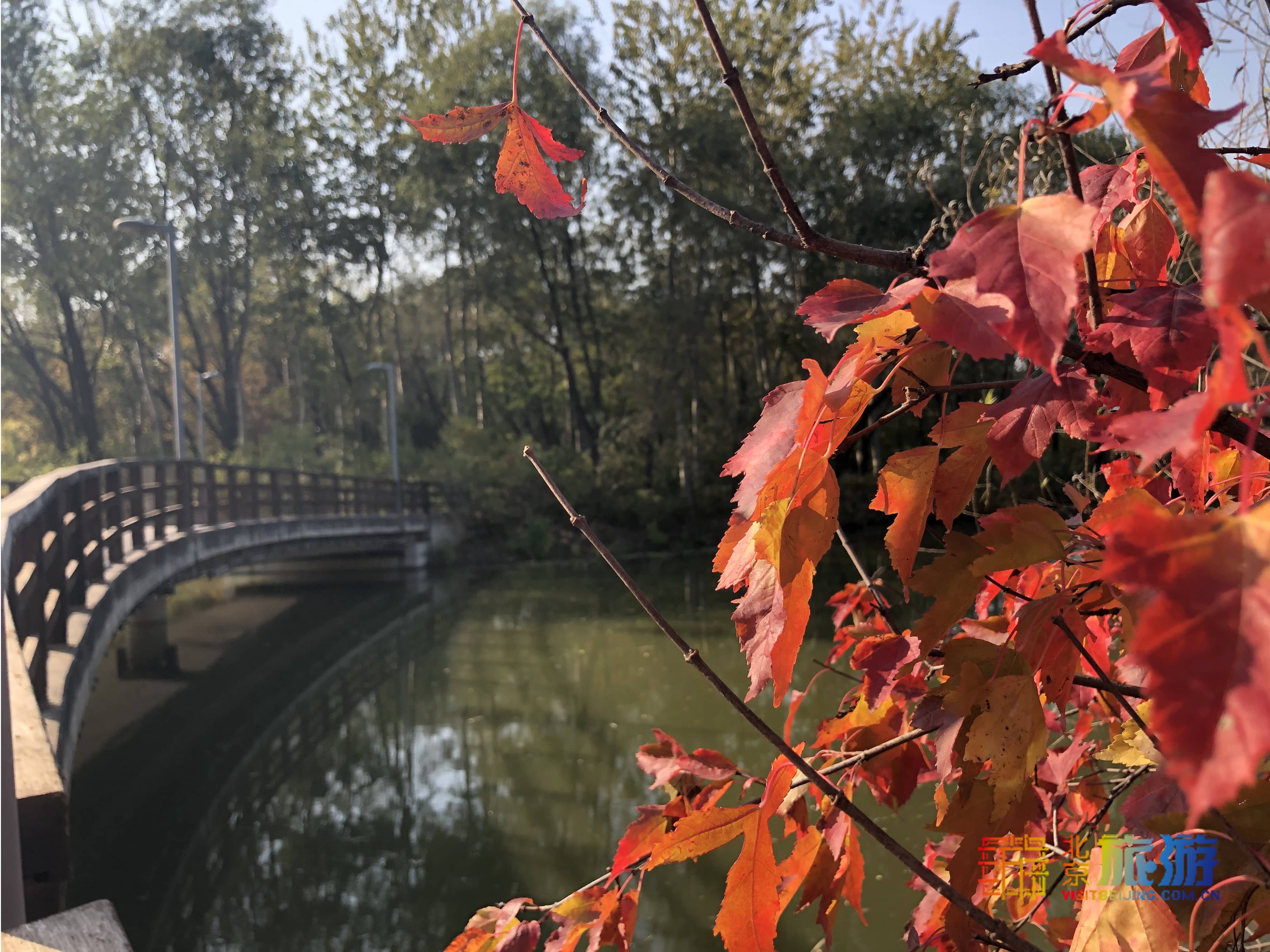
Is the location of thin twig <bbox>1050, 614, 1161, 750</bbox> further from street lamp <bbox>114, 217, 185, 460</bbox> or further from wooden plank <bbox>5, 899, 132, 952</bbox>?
street lamp <bbox>114, 217, 185, 460</bbox>

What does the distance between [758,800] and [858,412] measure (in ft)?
1.13

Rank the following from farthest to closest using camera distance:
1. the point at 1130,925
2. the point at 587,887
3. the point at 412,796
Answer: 1. the point at 412,796
2. the point at 587,887
3. the point at 1130,925

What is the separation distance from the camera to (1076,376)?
581mm

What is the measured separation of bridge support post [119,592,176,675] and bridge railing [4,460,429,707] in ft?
2.48

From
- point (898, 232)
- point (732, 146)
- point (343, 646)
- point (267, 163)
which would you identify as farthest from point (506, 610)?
point (267, 163)

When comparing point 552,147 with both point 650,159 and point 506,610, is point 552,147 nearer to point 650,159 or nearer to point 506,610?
point 650,159

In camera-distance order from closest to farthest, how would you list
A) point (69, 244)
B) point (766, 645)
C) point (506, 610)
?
point (766, 645), point (506, 610), point (69, 244)

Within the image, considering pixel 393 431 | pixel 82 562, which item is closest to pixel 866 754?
pixel 82 562

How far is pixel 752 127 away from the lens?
0.57 metres

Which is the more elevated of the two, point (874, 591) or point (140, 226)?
point (140, 226)

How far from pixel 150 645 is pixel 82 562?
Result: 418 centimetres

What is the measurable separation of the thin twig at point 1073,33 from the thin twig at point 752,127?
12 cm

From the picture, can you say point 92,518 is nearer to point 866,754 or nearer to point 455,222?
point 866,754

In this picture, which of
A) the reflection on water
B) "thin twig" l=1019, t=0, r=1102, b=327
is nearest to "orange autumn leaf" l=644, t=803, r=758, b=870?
"thin twig" l=1019, t=0, r=1102, b=327
